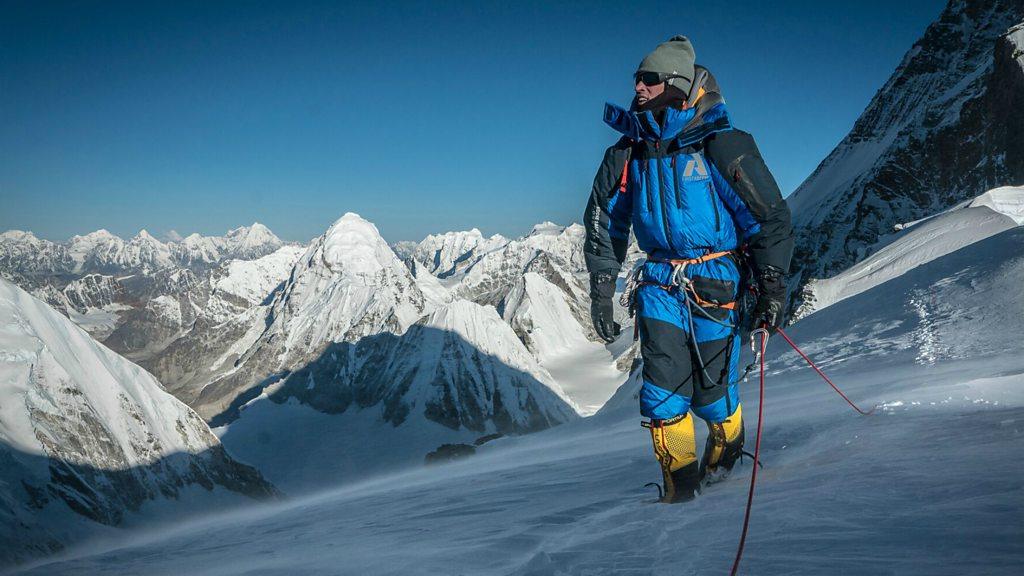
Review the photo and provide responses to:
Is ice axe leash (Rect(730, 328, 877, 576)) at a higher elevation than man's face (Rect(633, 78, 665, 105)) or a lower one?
lower

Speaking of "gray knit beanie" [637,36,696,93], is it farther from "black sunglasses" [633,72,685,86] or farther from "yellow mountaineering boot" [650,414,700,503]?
"yellow mountaineering boot" [650,414,700,503]

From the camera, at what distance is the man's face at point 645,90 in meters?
4.38

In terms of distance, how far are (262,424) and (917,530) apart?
99376mm

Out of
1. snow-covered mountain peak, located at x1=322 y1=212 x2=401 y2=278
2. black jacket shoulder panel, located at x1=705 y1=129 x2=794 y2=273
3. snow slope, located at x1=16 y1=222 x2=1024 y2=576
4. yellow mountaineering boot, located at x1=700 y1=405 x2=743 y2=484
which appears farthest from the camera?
snow-covered mountain peak, located at x1=322 y1=212 x2=401 y2=278

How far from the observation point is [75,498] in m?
23.0

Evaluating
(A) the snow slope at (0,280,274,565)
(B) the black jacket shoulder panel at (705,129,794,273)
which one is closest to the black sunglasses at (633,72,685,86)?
(B) the black jacket shoulder panel at (705,129,794,273)

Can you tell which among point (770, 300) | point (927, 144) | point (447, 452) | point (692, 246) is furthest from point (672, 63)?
point (927, 144)

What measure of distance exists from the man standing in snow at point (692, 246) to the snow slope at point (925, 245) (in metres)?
15.6

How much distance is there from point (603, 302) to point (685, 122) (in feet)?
5.61

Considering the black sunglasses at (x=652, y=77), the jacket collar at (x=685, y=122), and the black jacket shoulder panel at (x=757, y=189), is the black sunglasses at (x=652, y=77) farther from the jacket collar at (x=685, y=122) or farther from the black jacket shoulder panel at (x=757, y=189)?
the black jacket shoulder panel at (x=757, y=189)

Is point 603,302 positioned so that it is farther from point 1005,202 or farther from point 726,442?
point 1005,202

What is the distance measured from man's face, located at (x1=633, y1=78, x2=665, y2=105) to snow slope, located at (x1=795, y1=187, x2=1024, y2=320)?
16.1 metres

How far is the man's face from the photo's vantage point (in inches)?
173

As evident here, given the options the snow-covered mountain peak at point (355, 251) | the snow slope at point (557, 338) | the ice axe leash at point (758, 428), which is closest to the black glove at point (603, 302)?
the ice axe leash at point (758, 428)
